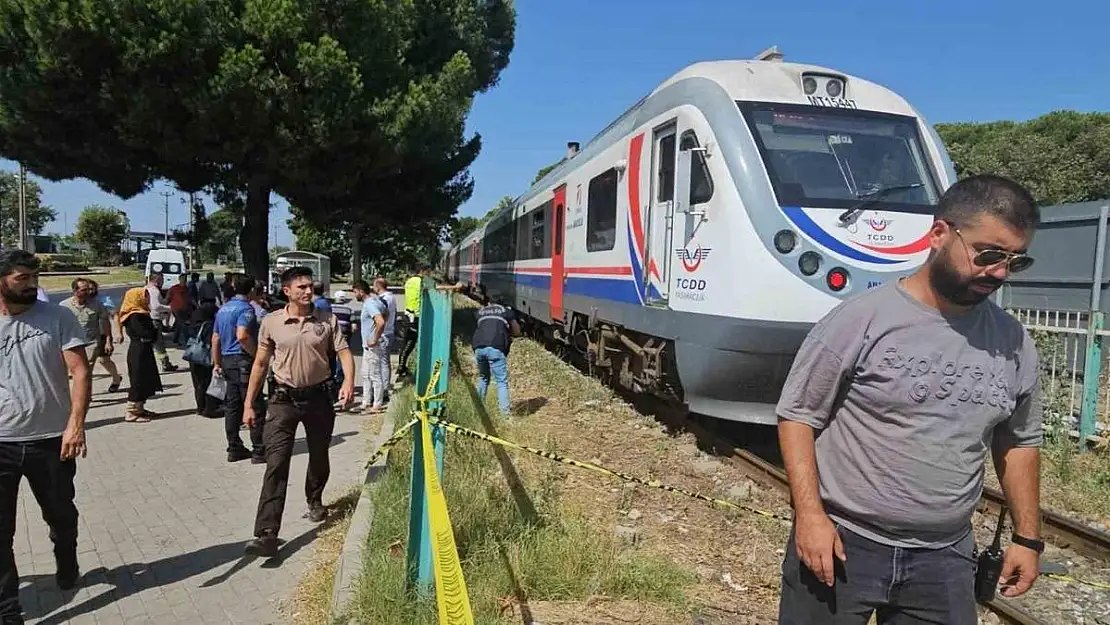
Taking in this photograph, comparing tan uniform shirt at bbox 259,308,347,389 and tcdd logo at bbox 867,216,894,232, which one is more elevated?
tcdd logo at bbox 867,216,894,232

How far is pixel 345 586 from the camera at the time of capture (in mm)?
4016

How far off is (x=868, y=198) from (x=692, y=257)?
1.41m


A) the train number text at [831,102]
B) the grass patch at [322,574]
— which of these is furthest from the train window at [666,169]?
the grass patch at [322,574]

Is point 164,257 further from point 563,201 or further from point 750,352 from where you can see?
point 750,352

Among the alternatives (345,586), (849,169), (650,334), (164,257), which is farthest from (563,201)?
(164,257)

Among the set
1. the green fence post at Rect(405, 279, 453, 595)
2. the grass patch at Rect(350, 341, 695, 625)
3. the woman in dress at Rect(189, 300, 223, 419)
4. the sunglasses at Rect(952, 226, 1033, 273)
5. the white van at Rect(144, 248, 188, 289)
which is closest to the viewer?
the sunglasses at Rect(952, 226, 1033, 273)

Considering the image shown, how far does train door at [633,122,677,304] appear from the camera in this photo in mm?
6762

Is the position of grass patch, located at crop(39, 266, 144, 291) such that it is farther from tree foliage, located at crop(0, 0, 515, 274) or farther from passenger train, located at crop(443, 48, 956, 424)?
passenger train, located at crop(443, 48, 956, 424)

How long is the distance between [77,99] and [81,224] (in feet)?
231

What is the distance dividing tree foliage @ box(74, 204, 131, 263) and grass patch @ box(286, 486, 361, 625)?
76.5 metres

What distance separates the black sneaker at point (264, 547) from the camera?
4762mm

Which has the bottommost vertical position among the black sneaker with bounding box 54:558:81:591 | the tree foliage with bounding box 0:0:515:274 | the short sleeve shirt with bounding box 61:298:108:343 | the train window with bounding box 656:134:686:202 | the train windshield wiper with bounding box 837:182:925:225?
the black sneaker with bounding box 54:558:81:591

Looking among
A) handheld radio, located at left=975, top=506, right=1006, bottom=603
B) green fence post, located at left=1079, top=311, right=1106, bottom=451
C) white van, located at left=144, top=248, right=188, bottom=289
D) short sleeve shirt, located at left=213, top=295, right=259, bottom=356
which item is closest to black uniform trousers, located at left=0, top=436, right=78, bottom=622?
short sleeve shirt, located at left=213, top=295, right=259, bottom=356

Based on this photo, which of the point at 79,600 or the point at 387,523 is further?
the point at 387,523
